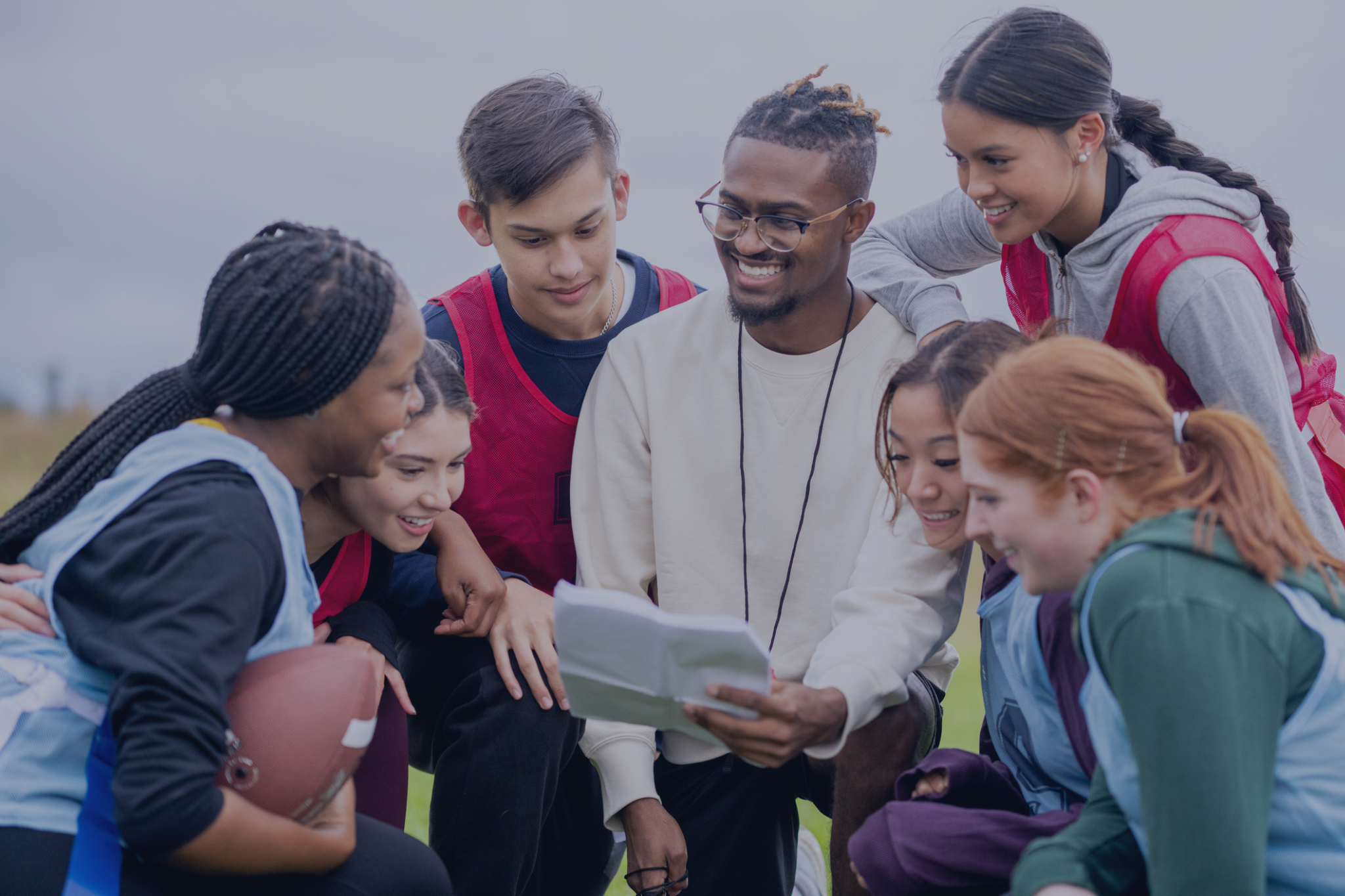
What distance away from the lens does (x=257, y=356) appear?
6.91ft

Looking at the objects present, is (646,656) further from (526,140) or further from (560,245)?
(526,140)

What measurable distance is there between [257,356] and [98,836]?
84 cm

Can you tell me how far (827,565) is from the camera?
3070 mm

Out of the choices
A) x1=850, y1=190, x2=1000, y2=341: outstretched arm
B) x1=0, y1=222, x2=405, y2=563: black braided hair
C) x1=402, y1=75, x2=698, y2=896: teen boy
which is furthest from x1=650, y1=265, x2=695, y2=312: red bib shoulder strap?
x1=0, y1=222, x2=405, y2=563: black braided hair

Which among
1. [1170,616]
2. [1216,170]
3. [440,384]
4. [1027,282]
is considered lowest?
[1170,616]

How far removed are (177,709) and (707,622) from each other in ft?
2.83

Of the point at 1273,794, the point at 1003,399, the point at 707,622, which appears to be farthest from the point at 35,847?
the point at 1273,794

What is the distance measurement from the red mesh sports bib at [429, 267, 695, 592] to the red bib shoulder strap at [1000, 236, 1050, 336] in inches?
50.9

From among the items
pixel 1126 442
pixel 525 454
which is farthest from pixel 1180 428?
pixel 525 454

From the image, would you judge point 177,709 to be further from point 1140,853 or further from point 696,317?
point 696,317

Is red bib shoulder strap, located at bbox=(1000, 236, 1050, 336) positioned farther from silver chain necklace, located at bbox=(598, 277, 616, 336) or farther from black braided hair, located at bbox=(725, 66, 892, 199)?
silver chain necklace, located at bbox=(598, 277, 616, 336)

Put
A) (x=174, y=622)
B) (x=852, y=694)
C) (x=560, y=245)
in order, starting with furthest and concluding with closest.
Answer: (x=560, y=245) < (x=852, y=694) < (x=174, y=622)

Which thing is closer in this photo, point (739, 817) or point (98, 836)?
point (98, 836)

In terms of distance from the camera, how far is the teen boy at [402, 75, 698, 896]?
109 inches
